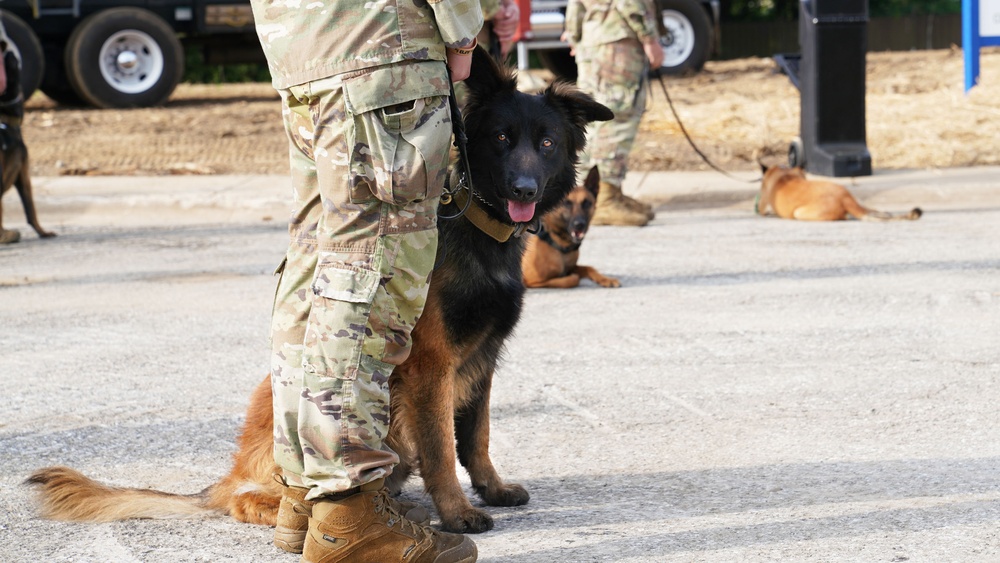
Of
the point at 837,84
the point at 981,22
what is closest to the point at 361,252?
the point at 837,84

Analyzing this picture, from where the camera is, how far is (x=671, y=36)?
17094 mm

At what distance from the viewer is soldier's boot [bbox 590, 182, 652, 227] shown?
9.18 meters

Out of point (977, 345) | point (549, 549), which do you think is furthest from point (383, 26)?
point (977, 345)

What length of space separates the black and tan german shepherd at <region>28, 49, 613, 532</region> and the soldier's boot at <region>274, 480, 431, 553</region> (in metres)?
0.16

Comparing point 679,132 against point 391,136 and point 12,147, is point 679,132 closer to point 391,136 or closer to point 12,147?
point 12,147

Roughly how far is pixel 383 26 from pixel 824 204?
7.13m

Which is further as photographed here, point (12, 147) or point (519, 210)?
point (12, 147)

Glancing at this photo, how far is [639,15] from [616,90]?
618mm

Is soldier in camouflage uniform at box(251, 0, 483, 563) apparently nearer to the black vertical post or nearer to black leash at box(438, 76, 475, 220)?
black leash at box(438, 76, 475, 220)

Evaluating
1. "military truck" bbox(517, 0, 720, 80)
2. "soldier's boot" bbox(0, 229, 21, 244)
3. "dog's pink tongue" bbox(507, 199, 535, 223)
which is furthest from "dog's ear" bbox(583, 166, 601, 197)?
"military truck" bbox(517, 0, 720, 80)

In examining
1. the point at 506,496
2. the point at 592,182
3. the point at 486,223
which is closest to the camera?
the point at 486,223

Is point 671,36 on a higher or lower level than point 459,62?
lower

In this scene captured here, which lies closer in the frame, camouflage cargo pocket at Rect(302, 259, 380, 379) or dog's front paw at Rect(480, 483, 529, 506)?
camouflage cargo pocket at Rect(302, 259, 380, 379)

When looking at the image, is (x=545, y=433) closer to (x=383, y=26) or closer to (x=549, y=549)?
(x=549, y=549)
